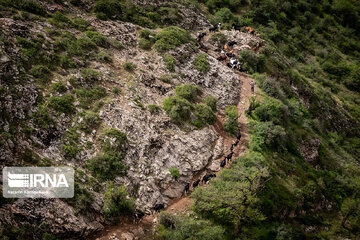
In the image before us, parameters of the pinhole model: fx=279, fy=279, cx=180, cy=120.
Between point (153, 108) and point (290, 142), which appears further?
point (290, 142)

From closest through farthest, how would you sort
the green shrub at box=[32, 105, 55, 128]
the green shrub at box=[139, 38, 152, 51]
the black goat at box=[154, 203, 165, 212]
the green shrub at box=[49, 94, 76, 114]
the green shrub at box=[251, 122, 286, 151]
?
1. the green shrub at box=[32, 105, 55, 128]
2. the black goat at box=[154, 203, 165, 212]
3. the green shrub at box=[49, 94, 76, 114]
4. the green shrub at box=[251, 122, 286, 151]
5. the green shrub at box=[139, 38, 152, 51]

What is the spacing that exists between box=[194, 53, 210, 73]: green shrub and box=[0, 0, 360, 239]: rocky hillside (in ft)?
0.40

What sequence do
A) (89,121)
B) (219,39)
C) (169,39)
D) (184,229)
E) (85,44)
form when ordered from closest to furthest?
(184,229) < (89,121) < (85,44) < (169,39) < (219,39)

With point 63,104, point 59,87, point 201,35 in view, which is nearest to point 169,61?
point 201,35

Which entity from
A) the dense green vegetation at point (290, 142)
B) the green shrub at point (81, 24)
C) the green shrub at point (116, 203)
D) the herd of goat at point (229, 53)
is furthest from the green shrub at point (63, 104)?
the herd of goat at point (229, 53)

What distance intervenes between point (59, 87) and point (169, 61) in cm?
1305

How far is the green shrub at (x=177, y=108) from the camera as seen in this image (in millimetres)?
26078

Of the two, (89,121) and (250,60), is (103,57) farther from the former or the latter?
(250,60)

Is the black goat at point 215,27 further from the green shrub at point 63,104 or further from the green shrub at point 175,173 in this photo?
the green shrub at point 175,173

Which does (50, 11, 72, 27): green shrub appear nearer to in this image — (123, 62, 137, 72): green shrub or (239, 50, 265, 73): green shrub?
(123, 62, 137, 72): green shrub

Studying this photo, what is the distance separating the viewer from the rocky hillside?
61.8 ft

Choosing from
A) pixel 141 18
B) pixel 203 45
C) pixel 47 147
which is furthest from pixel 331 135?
pixel 47 147

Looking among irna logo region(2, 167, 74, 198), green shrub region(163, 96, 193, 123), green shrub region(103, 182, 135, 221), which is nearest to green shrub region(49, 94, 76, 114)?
irna logo region(2, 167, 74, 198)

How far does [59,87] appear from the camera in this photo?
22547 mm
